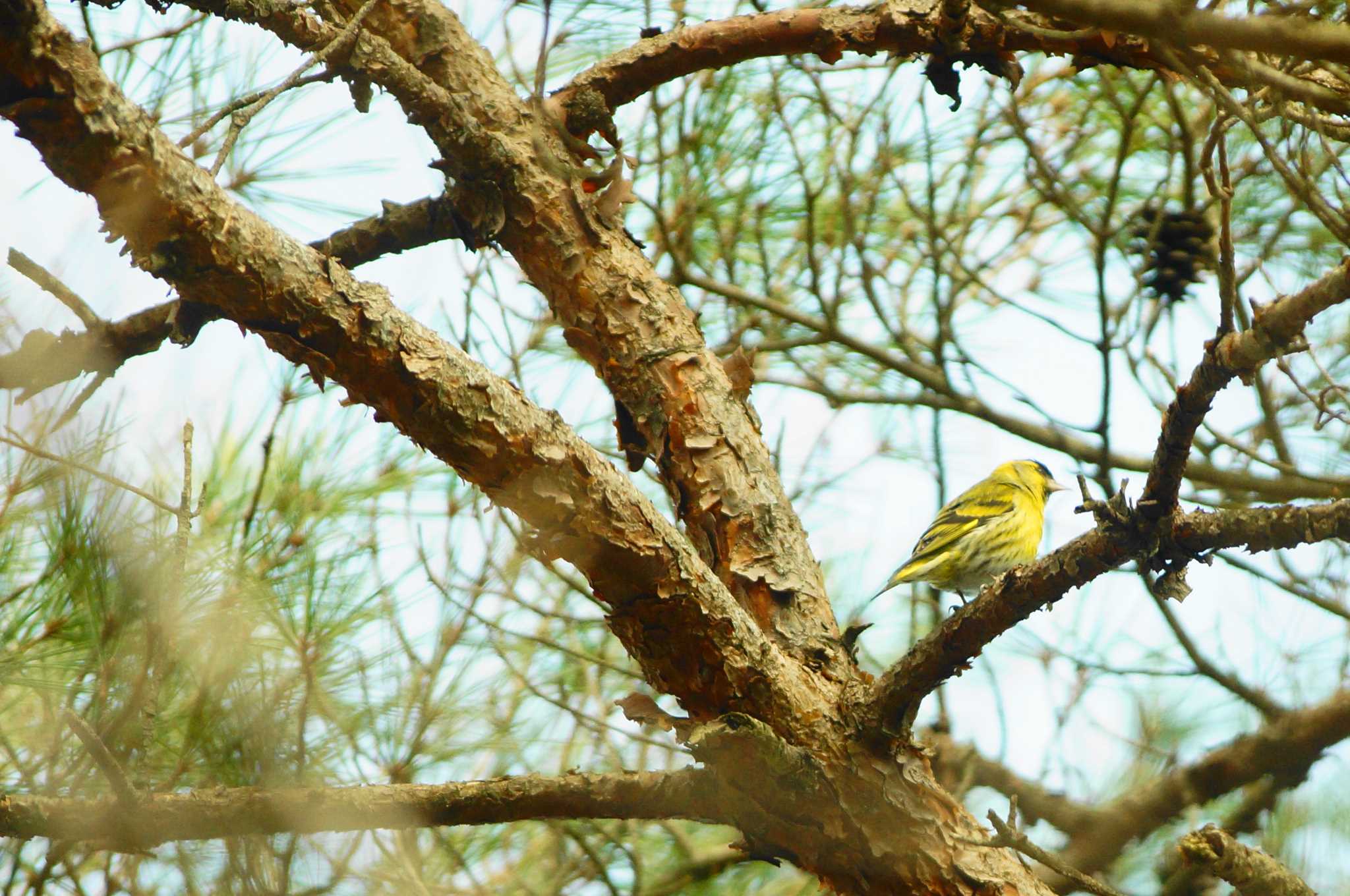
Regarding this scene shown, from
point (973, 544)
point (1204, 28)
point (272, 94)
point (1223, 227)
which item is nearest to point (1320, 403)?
point (1223, 227)

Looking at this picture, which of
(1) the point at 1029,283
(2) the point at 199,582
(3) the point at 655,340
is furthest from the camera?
(1) the point at 1029,283

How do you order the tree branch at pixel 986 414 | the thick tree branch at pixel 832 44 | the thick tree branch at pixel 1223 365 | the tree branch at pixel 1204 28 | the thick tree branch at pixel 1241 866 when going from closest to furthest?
1. the tree branch at pixel 1204 28
2. the thick tree branch at pixel 1223 365
3. the thick tree branch at pixel 1241 866
4. the thick tree branch at pixel 832 44
5. the tree branch at pixel 986 414

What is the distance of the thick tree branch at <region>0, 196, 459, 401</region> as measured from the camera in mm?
2340

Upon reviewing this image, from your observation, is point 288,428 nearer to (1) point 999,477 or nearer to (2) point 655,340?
(2) point 655,340

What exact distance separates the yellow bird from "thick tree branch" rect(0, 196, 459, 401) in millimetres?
2128

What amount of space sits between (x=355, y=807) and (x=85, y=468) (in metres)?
0.80

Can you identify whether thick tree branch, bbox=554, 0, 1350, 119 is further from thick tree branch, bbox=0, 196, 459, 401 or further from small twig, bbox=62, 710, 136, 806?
small twig, bbox=62, 710, 136, 806

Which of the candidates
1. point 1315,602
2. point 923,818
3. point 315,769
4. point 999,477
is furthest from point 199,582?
point 999,477

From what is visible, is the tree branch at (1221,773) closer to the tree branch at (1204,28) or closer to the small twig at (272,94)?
the tree branch at (1204,28)

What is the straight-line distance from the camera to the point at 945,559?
14.1ft

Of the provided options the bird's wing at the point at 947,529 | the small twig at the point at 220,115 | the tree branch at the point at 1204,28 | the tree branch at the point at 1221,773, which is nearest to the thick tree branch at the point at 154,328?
the small twig at the point at 220,115

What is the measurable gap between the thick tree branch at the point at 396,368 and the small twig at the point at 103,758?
655mm

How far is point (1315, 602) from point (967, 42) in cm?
199

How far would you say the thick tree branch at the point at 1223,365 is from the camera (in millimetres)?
1505
